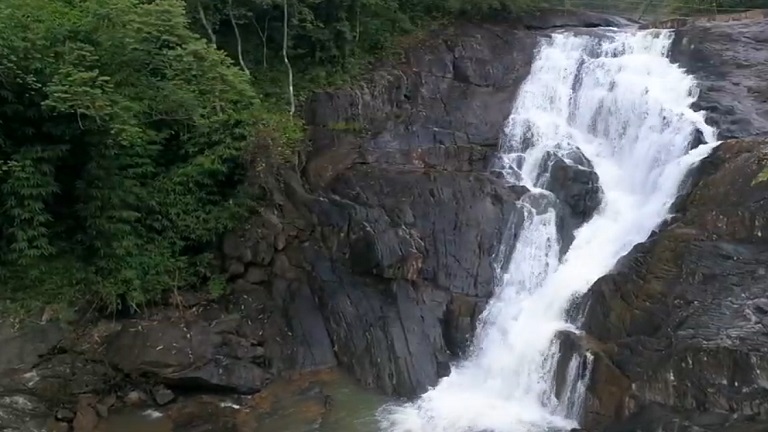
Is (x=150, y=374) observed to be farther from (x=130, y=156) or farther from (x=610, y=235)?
(x=610, y=235)

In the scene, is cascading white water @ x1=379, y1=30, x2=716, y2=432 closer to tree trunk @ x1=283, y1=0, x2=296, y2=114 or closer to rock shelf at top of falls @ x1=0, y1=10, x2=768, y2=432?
rock shelf at top of falls @ x1=0, y1=10, x2=768, y2=432

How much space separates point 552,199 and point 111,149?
9968 mm

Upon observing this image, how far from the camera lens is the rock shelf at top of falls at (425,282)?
11.7 metres

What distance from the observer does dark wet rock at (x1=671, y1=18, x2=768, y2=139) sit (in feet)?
53.2

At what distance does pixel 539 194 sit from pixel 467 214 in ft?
6.26

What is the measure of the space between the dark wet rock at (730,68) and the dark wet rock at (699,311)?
2155mm

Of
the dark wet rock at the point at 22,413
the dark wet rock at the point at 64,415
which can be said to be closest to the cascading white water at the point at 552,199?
the dark wet rock at the point at 64,415

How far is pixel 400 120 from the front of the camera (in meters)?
18.8

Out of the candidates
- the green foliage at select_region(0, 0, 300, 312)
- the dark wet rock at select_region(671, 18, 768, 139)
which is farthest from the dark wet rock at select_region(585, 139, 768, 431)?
the green foliage at select_region(0, 0, 300, 312)

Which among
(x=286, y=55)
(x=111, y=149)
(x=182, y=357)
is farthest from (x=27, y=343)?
(x=286, y=55)

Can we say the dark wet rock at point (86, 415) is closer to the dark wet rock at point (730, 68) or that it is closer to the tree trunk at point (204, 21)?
the tree trunk at point (204, 21)

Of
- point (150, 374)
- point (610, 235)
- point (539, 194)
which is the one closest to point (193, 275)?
point (150, 374)

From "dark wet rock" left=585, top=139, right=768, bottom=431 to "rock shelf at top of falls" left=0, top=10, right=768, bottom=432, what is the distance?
0.03m

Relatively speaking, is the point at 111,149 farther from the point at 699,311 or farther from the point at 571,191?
the point at 699,311
